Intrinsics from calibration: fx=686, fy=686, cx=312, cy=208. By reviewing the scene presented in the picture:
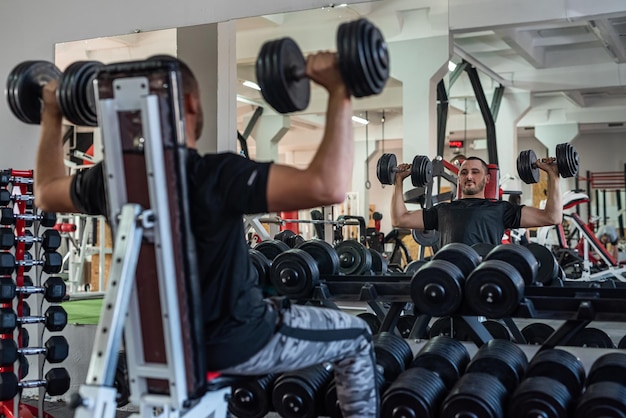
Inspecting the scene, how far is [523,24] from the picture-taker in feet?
11.2

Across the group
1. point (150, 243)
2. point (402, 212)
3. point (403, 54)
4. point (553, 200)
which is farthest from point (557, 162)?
point (150, 243)

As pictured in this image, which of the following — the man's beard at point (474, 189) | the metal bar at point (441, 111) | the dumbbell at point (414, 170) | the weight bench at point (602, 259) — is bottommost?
the weight bench at point (602, 259)

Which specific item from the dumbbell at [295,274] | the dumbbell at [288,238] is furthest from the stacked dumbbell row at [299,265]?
the dumbbell at [288,238]

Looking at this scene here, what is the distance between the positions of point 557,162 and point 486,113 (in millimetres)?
1167

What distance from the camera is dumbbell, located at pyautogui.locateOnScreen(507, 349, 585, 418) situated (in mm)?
2123

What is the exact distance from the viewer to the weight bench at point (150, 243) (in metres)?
1.44

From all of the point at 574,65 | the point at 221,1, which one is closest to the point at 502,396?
the point at 221,1

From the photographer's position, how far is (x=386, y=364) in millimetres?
2486

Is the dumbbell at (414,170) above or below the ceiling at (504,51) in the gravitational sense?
below

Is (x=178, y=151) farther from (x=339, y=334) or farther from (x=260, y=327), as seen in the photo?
(x=339, y=334)

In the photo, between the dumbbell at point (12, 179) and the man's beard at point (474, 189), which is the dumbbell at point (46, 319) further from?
the man's beard at point (474, 189)

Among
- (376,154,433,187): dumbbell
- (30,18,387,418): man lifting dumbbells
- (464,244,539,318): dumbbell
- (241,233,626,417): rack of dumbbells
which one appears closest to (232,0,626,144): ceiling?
(376,154,433,187): dumbbell

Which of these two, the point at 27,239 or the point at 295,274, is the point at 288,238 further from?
the point at 27,239

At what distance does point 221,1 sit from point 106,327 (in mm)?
2492
